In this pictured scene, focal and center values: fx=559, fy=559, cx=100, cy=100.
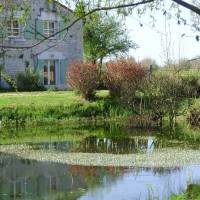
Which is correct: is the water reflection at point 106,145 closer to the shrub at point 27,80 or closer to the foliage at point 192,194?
the foliage at point 192,194

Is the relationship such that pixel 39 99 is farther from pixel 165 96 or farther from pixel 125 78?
pixel 165 96

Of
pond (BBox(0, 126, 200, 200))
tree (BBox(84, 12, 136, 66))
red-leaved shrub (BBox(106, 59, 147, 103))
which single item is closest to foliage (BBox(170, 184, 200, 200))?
pond (BBox(0, 126, 200, 200))

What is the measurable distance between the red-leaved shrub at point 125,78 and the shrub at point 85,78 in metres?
0.92

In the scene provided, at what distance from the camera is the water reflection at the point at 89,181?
13234 mm

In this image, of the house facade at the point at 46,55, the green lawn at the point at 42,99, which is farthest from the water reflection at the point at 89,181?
the house facade at the point at 46,55

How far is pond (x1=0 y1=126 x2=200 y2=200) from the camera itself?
44.5 ft

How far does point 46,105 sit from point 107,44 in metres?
29.4

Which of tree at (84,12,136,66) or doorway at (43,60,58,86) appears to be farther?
tree at (84,12,136,66)

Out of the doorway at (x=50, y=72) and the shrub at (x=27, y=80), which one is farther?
the doorway at (x=50, y=72)

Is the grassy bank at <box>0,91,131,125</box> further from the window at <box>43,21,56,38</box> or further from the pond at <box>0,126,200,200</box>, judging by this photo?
the window at <box>43,21,56,38</box>

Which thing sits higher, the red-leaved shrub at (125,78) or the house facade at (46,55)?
the house facade at (46,55)

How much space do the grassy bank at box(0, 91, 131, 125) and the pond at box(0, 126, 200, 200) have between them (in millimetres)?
5722

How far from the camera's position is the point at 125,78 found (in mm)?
33938

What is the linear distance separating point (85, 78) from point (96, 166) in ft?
62.2
